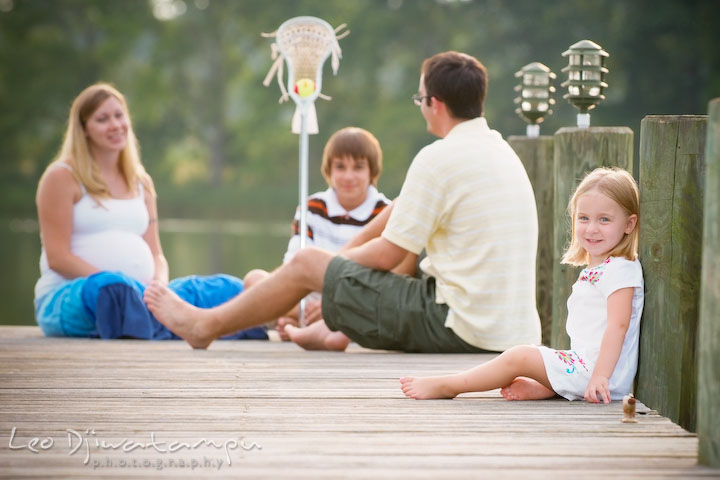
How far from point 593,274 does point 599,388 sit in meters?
0.28

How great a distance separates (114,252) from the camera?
14.5ft

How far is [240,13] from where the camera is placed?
2389 centimetres

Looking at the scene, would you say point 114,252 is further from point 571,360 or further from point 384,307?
point 571,360

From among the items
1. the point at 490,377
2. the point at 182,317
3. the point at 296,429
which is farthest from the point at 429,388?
the point at 182,317

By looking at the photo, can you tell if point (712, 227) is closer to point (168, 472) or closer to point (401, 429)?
point (401, 429)

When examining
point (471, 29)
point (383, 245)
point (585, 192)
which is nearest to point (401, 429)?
point (585, 192)

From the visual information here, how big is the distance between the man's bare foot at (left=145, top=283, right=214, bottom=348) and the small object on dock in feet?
5.53

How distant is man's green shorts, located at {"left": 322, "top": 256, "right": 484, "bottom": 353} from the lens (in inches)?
136

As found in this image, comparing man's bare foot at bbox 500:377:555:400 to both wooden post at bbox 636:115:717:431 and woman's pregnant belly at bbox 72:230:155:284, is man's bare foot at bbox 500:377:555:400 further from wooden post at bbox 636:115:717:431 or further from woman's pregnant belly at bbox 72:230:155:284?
woman's pregnant belly at bbox 72:230:155:284

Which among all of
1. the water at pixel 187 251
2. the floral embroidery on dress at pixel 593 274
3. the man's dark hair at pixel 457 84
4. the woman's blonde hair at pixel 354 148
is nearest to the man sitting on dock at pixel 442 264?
the man's dark hair at pixel 457 84

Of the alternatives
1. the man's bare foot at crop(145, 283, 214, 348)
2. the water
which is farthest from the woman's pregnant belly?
the water

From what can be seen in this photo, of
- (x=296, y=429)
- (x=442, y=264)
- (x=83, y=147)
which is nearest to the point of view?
(x=296, y=429)

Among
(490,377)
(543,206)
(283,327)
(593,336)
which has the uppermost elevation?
(543,206)

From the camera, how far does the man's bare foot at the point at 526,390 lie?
2.65 m
